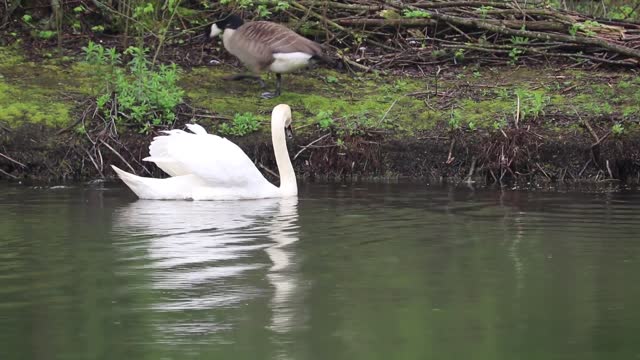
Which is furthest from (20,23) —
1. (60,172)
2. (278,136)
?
(278,136)

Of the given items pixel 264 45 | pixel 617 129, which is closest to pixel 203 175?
pixel 264 45

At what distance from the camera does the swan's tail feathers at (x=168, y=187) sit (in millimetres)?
11109

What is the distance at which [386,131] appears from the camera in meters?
13.0

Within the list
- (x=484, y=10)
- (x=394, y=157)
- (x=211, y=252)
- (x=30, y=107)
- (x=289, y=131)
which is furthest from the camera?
(x=484, y=10)

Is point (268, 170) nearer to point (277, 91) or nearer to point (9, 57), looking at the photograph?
point (277, 91)

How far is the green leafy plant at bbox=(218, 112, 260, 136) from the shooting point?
12.8 meters

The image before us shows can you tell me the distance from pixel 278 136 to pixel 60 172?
225 centimetres

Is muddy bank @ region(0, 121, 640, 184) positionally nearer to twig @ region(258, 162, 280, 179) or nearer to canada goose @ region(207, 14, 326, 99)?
twig @ region(258, 162, 280, 179)

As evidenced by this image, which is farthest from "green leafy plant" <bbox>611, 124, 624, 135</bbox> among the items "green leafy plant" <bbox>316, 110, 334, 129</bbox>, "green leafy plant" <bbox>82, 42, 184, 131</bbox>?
"green leafy plant" <bbox>82, 42, 184, 131</bbox>

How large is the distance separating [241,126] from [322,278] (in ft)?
18.7

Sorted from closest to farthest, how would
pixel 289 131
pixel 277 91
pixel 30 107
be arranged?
pixel 289 131 < pixel 30 107 < pixel 277 91

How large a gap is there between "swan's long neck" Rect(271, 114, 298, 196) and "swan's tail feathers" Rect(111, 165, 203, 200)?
28.8 inches

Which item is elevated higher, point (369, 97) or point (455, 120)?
point (369, 97)

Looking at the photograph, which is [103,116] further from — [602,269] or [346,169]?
[602,269]
